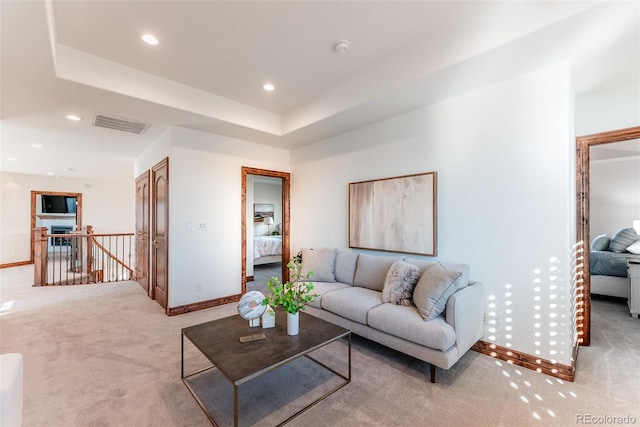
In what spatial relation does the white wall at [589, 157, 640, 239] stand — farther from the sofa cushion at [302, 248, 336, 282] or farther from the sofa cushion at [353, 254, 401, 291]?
the sofa cushion at [302, 248, 336, 282]

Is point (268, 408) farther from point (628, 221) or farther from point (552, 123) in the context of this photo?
point (628, 221)

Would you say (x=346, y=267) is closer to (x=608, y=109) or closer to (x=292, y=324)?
(x=292, y=324)

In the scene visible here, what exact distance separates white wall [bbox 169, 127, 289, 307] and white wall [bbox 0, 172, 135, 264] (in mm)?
7543

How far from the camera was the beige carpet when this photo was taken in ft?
5.97

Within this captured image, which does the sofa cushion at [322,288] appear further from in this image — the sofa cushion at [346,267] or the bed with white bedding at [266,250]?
the bed with white bedding at [266,250]

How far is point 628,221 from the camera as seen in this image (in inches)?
203

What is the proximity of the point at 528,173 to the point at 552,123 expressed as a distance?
456 millimetres

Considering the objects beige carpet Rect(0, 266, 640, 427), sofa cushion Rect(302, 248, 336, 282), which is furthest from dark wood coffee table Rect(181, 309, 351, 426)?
sofa cushion Rect(302, 248, 336, 282)

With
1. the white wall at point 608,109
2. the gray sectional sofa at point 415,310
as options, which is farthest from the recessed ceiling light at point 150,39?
the white wall at point 608,109

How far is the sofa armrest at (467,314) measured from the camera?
2254 mm

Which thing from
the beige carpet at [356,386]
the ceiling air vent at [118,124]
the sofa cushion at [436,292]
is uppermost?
the ceiling air vent at [118,124]

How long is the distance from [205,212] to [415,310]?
10.7ft

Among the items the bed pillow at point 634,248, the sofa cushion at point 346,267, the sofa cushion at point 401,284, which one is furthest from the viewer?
the bed pillow at point 634,248

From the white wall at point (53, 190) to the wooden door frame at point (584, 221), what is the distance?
38.7 feet
